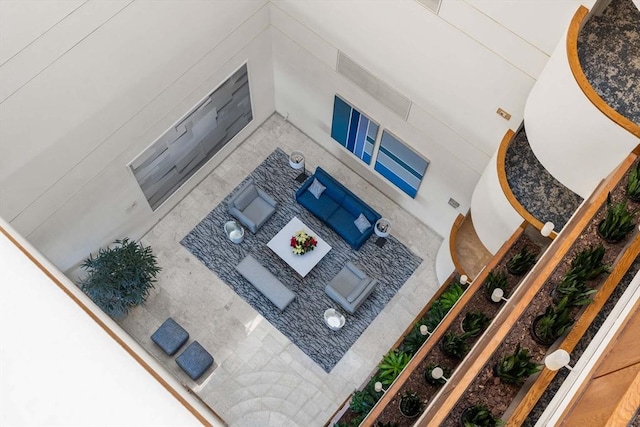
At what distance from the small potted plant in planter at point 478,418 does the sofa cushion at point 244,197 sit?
20.0ft

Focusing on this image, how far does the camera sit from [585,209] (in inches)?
205

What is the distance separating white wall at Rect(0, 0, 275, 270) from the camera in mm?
6109

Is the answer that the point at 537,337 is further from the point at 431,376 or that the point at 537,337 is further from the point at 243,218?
the point at 243,218

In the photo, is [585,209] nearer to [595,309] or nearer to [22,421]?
[595,309]

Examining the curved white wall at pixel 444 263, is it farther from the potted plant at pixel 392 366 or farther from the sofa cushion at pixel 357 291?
the potted plant at pixel 392 366

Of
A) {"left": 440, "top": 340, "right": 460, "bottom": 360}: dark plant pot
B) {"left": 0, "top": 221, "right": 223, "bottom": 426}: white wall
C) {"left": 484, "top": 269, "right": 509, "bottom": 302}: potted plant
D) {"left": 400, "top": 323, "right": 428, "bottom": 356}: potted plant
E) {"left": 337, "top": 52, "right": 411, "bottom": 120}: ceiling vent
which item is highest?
{"left": 337, "top": 52, "right": 411, "bottom": 120}: ceiling vent

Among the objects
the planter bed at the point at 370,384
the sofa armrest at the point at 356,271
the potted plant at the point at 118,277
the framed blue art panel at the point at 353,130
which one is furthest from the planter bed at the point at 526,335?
the potted plant at the point at 118,277

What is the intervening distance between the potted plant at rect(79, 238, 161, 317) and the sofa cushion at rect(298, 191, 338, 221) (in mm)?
2768

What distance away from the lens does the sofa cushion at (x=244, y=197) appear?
9.98 metres

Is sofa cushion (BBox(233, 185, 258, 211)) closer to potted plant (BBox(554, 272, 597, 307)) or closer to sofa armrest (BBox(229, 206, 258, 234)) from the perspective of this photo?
sofa armrest (BBox(229, 206, 258, 234))

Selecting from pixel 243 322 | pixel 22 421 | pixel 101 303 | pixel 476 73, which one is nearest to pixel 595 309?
pixel 476 73

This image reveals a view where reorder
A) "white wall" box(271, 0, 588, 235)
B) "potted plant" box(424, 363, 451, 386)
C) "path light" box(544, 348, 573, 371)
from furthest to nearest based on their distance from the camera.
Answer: "white wall" box(271, 0, 588, 235), "potted plant" box(424, 363, 451, 386), "path light" box(544, 348, 573, 371)

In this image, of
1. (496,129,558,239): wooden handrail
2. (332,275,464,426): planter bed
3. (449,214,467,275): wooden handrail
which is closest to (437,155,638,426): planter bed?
(496,129,558,239): wooden handrail

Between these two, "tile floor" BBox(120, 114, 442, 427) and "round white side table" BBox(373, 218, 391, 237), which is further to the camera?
"round white side table" BBox(373, 218, 391, 237)
